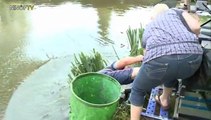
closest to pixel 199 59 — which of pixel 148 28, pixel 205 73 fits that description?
pixel 205 73

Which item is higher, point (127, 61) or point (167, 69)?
point (167, 69)

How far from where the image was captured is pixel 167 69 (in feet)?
8.46

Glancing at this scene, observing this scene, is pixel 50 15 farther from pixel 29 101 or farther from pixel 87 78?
pixel 87 78

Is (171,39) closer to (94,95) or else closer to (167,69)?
(167,69)

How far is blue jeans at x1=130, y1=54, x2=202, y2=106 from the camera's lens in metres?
2.57

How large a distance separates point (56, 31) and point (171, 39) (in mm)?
3475

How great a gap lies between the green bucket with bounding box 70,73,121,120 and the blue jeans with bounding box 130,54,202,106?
326 mm

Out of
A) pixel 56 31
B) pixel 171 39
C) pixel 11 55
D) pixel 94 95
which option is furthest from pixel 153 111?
pixel 56 31

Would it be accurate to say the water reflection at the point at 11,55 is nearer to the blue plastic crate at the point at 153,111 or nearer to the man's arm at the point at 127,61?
the man's arm at the point at 127,61

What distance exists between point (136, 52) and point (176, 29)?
162 cm

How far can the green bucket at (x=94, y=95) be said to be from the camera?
2732 mm

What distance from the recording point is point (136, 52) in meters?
4.23

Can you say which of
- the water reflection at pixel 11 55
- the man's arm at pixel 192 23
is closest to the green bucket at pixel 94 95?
the man's arm at pixel 192 23

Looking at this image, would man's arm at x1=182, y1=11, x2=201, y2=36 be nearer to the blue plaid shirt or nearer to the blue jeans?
the blue plaid shirt
